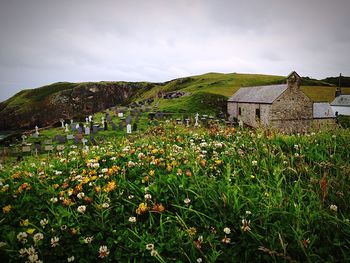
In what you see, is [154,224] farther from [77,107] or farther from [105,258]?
[77,107]

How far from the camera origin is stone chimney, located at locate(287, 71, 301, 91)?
1328 inches

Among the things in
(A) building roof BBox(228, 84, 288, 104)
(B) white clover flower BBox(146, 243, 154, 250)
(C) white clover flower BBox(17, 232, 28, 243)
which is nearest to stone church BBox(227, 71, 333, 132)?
(A) building roof BBox(228, 84, 288, 104)

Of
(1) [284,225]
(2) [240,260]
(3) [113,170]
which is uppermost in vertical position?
(3) [113,170]

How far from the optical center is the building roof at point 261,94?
3447 cm

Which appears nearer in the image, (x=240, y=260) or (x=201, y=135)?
(x=240, y=260)

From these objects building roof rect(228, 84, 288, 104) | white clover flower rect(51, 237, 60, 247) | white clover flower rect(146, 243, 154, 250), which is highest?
building roof rect(228, 84, 288, 104)

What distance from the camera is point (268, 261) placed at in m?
2.23

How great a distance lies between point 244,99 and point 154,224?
40715 millimetres

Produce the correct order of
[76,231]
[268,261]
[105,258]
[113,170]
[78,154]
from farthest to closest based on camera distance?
1. [78,154]
2. [113,170]
3. [76,231]
4. [105,258]
5. [268,261]

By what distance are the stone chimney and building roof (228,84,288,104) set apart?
696 millimetres

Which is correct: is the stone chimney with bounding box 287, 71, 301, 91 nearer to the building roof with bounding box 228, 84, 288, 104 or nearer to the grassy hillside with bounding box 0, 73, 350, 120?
the building roof with bounding box 228, 84, 288, 104

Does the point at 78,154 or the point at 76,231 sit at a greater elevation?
the point at 78,154

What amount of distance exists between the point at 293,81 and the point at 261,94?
5192 mm

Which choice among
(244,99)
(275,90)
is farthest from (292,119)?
(244,99)
